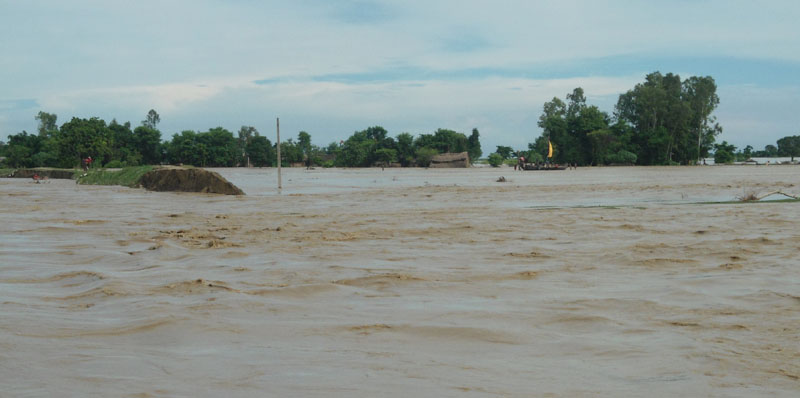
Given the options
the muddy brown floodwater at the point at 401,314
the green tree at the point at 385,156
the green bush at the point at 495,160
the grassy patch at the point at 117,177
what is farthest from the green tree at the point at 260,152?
the muddy brown floodwater at the point at 401,314

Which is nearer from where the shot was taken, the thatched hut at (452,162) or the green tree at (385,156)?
the thatched hut at (452,162)

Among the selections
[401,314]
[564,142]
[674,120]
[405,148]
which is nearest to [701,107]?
[674,120]

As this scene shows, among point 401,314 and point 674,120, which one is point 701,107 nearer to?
point 674,120

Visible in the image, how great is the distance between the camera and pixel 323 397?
2.15 m

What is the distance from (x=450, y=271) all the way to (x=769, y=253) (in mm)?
3238

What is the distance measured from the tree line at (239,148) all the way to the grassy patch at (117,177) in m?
43.9

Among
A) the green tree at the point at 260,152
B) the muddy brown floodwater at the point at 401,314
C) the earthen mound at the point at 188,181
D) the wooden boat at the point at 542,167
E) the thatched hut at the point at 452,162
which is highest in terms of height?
the green tree at the point at 260,152

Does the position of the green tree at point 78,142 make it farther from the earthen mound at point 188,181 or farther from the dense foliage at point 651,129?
the dense foliage at point 651,129

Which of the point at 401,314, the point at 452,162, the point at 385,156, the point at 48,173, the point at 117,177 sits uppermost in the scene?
the point at 385,156

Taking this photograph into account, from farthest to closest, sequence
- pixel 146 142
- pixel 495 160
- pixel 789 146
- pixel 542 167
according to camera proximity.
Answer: pixel 789 146, pixel 495 160, pixel 146 142, pixel 542 167

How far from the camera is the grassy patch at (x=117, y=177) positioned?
20277mm

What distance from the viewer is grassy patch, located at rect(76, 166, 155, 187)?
66.5 ft

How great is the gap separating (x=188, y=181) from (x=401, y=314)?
52.2 feet

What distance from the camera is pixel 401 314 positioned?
11.5 feet
